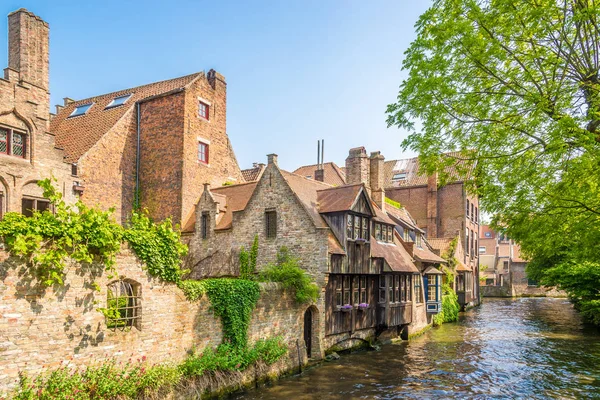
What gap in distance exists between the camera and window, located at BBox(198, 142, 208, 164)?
26.0 metres

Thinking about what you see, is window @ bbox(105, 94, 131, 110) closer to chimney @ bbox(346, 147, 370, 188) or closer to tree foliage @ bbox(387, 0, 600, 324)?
chimney @ bbox(346, 147, 370, 188)

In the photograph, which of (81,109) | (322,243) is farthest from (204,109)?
→ (322,243)

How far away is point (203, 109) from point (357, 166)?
30.1 feet

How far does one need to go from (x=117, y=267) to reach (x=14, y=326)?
2812 mm

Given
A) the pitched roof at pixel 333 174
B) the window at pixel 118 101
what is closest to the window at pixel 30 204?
the window at pixel 118 101

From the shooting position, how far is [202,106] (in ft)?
86.2

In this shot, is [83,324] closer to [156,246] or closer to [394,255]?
[156,246]

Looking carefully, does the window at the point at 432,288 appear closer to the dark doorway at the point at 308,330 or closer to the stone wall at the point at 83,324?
the dark doorway at the point at 308,330

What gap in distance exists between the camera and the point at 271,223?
20.7m

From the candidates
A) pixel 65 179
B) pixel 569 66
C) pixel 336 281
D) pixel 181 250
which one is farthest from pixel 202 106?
pixel 569 66

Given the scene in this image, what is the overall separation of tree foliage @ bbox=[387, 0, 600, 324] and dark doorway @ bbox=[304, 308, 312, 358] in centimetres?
1029

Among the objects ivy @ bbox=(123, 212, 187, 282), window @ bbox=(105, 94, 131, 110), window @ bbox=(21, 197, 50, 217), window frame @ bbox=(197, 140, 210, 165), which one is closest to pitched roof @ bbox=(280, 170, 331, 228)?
window frame @ bbox=(197, 140, 210, 165)

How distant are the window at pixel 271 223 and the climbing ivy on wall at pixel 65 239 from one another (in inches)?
307

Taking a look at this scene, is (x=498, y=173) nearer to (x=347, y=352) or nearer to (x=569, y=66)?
(x=569, y=66)
